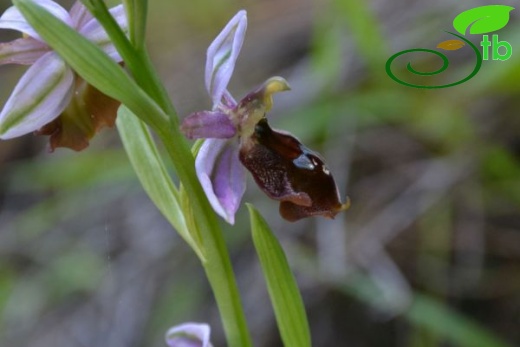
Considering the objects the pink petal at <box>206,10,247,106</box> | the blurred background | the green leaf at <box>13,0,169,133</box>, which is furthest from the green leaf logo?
the green leaf at <box>13,0,169,133</box>

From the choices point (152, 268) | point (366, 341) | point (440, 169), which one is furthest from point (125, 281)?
point (440, 169)

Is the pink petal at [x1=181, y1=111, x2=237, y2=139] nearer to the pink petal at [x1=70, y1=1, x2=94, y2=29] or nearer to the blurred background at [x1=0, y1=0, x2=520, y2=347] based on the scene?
the pink petal at [x1=70, y1=1, x2=94, y2=29]

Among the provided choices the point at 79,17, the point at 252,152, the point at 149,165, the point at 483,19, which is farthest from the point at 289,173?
the point at 483,19

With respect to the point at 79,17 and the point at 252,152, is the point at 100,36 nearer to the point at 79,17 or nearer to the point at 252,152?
the point at 79,17

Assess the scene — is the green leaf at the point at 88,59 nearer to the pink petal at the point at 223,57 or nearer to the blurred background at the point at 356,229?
the pink petal at the point at 223,57

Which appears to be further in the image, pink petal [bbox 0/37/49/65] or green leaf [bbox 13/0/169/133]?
pink petal [bbox 0/37/49/65]

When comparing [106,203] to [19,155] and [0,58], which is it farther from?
[0,58]

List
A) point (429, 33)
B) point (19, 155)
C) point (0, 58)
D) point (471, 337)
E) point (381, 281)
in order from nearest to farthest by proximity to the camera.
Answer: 1. point (0, 58)
2. point (471, 337)
3. point (381, 281)
4. point (429, 33)
5. point (19, 155)
